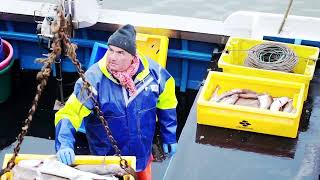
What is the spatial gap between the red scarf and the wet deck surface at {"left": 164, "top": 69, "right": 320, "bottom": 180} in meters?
0.74

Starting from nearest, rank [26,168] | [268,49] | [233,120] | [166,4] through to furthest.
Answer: [26,168], [233,120], [268,49], [166,4]

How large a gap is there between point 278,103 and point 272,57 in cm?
71

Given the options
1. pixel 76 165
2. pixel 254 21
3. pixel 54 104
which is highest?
pixel 254 21

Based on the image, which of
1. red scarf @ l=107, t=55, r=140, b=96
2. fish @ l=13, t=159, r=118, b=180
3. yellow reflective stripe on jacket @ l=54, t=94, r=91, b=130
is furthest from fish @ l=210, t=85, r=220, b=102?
fish @ l=13, t=159, r=118, b=180

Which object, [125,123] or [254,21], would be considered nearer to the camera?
[125,123]

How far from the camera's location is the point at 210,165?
13.1ft

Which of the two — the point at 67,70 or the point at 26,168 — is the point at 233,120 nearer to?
the point at 26,168

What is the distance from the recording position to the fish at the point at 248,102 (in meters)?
4.46

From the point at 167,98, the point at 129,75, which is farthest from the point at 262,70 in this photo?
the point at 129,75

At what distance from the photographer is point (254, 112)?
13.7 feet

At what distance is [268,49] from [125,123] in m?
1.96

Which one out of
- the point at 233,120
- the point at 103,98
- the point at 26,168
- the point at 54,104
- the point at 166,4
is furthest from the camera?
the point at 166,4

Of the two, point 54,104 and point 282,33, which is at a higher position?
point 282,33

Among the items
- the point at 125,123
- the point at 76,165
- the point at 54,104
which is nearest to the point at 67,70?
the point at 54,104
